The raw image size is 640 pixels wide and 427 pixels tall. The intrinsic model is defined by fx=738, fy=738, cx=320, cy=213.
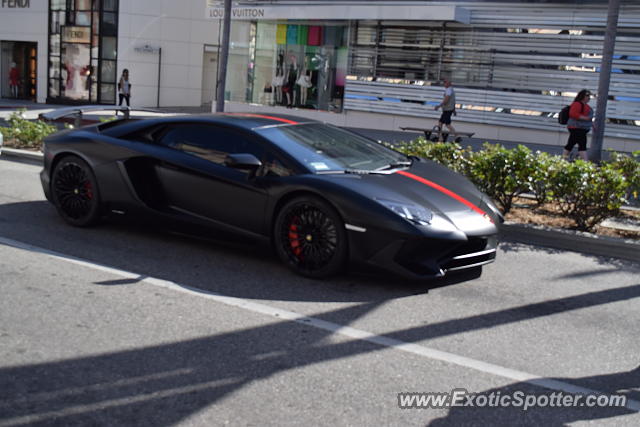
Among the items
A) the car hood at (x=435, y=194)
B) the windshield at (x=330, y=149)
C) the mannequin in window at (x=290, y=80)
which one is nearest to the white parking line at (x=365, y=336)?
the car hood at (x=435, y=194)

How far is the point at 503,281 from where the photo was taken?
20.8 ft

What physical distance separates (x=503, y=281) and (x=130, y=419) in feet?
12.3

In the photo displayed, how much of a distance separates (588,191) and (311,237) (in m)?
3.77

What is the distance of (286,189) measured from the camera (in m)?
6.08

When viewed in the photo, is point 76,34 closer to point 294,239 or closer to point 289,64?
point 289,64

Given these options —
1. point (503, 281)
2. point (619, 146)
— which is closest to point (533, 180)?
point (503, 281)

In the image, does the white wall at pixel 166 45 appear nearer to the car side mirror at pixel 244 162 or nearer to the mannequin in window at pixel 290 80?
the mannequin in window at pixel 290 80

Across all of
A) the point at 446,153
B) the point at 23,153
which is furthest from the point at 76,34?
the point at 446,153

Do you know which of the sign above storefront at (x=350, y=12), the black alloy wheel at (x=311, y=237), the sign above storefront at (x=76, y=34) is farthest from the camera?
the sign above storefront at (x=76, y=34)

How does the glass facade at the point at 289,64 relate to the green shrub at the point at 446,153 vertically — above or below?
above

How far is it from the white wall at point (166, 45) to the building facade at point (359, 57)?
0.16 feet

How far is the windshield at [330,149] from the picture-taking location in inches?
250

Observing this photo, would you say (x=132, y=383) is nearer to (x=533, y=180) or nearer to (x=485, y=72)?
(x=533, y=180)

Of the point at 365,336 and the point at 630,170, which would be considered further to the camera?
the point at 630,170
